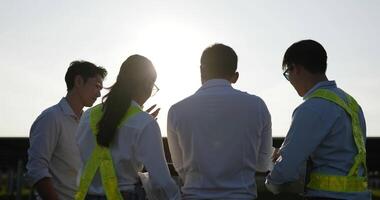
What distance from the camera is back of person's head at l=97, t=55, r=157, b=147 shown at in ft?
9.93

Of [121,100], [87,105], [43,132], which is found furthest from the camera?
[87,105]

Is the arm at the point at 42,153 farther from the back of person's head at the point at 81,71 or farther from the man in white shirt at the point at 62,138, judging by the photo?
the back of person's head at the point at 81,71

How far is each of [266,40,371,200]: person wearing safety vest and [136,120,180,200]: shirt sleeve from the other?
674 mm

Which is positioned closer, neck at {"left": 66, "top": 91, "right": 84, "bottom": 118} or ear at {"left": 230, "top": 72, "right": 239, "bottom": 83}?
ear at {"left": 230, "top": 72, "right": 239, "bottom": 83}

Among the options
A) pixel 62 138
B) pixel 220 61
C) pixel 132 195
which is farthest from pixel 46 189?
pixel 220 61

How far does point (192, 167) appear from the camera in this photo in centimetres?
315

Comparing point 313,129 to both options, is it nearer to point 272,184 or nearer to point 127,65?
point 272,184

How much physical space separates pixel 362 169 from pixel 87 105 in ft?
6.96

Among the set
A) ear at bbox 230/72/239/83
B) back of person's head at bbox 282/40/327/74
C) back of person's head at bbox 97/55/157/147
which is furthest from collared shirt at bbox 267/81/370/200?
back of person's head at bbox 97/55/157/147

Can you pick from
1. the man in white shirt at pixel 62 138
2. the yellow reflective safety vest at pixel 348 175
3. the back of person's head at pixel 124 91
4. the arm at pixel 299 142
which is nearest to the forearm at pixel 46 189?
the man in white shirt at pixel 62 138

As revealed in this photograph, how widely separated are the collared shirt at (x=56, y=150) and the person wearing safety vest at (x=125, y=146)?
0.64m

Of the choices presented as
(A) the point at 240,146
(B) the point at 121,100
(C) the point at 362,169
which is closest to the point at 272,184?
(A) the point at 240,146

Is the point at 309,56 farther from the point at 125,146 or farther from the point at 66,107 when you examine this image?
the point at 66,107

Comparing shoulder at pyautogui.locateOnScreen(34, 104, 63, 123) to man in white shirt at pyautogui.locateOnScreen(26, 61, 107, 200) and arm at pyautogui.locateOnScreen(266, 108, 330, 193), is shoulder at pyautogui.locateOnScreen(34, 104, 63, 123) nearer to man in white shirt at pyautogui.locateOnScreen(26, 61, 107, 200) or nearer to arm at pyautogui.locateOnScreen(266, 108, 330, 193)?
man in white shirt at pyautogui.locateOnScreen(26, 61, 107, 200)
